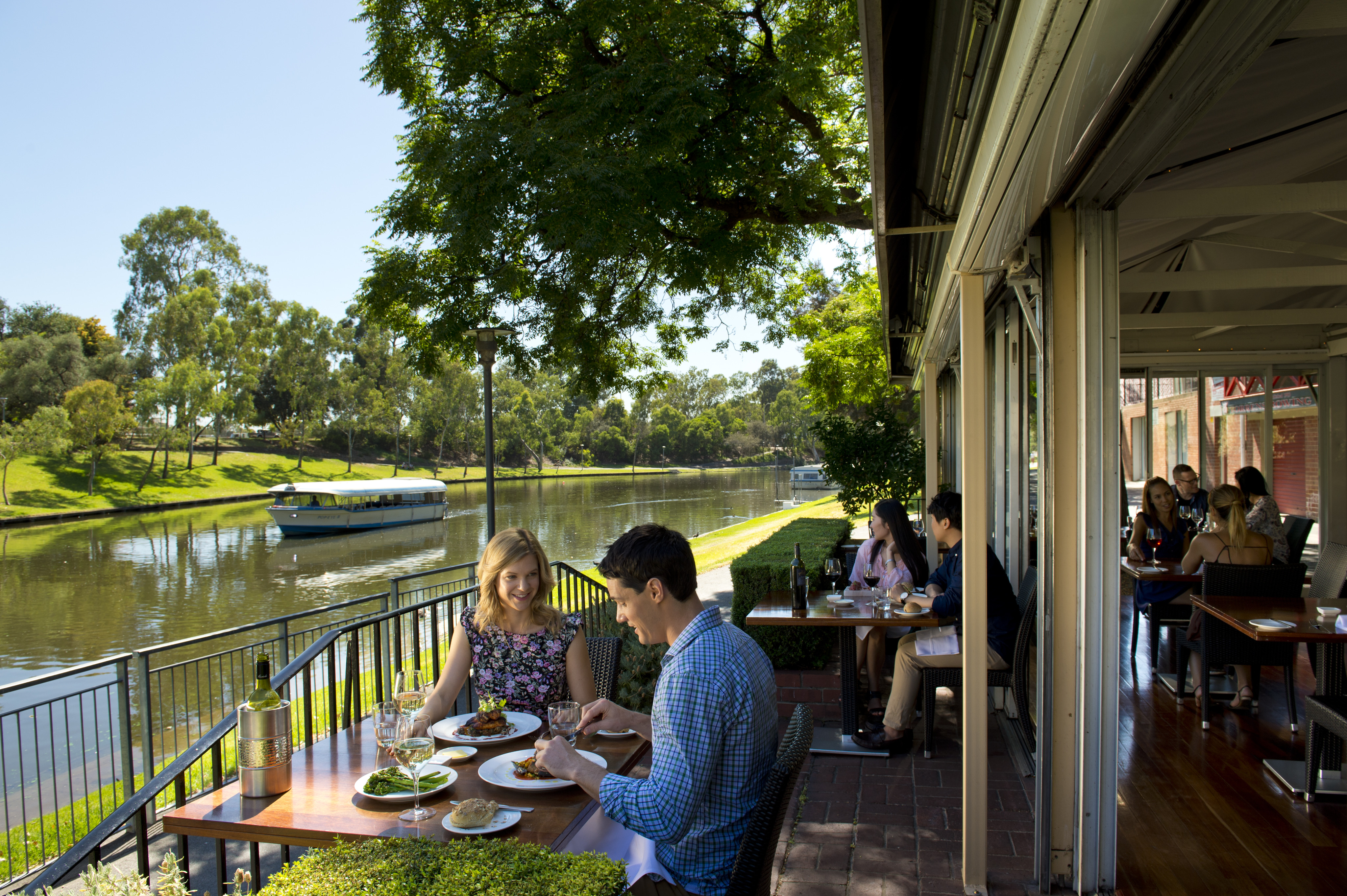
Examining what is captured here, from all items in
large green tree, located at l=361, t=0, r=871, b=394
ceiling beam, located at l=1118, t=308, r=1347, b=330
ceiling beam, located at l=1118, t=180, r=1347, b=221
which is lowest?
ceiling beam, located at l=1118, t=180, r=1347, b=221

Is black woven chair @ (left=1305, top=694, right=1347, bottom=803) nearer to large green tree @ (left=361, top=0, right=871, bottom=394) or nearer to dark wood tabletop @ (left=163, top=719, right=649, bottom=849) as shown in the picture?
dark wood tabletop @ (left=163, top=719, right=649, bottom=849)

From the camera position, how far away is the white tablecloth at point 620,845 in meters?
2.06

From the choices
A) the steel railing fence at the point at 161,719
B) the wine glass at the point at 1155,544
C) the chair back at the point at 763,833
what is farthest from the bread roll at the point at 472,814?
the wine glass at the point at 1155,544

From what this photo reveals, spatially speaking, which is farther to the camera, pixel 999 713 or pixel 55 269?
pixel 55 269

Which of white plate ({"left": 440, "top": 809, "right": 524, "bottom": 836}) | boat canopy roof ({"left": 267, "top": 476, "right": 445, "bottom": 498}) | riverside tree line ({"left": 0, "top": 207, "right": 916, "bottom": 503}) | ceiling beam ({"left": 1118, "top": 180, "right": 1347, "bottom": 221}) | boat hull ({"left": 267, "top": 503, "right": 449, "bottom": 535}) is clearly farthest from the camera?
riverside tree line ({"left": 0, "top": 207, "right": 916, "bottom": 503})

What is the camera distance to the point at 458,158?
7059 mm

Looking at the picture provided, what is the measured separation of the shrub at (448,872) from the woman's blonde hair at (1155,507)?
273 inches

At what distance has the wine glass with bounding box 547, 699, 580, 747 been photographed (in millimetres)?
2422

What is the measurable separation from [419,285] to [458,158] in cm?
244

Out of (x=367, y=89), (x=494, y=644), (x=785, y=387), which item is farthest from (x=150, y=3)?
(x=785, y=387)

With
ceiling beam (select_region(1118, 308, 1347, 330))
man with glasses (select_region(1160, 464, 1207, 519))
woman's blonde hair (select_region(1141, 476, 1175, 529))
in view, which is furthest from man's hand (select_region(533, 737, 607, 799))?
man with glasses (select_region(1160, 464, 1207, 519))

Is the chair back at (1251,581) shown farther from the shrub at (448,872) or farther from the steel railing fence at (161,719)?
the shrub at (448,872)

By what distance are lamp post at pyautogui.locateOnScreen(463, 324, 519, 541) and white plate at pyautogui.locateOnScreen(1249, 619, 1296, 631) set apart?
22.1 feet

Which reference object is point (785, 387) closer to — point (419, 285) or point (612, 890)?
point (419, 285)
